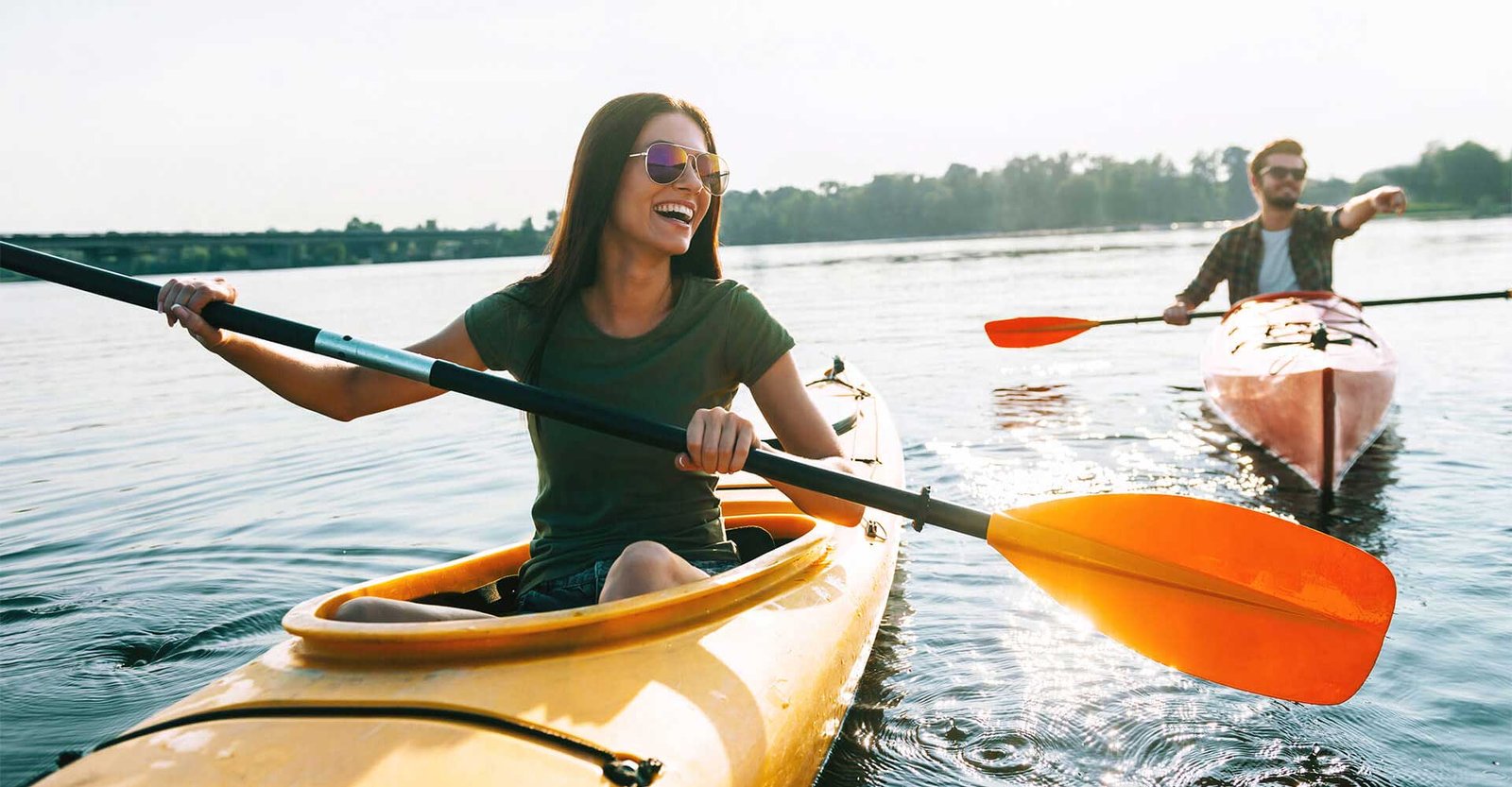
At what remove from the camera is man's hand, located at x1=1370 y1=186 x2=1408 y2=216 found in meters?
6.97

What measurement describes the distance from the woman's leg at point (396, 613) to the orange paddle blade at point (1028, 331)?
243 inches

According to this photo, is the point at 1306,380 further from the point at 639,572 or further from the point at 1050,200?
the point at 1050,200

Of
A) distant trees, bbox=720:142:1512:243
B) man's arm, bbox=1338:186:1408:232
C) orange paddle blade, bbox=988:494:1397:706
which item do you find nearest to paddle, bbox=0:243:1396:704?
orange paddle blade, bbox=988:494:1397:706

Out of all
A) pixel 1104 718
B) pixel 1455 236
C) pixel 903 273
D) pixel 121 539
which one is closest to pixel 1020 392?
pixel 1104 718

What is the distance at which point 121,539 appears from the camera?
19.7 ft

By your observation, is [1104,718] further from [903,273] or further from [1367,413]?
[903,273]

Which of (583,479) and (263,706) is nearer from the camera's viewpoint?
(263,706)

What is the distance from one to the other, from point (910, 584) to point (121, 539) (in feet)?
14.9

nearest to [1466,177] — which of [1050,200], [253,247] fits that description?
[1050,200]

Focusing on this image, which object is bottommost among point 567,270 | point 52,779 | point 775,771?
point 775,771

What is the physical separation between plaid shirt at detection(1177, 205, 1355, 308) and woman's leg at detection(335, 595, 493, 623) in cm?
684

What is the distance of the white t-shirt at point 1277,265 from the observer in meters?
7.81

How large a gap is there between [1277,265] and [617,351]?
677 cm

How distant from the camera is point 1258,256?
26.2 feet
